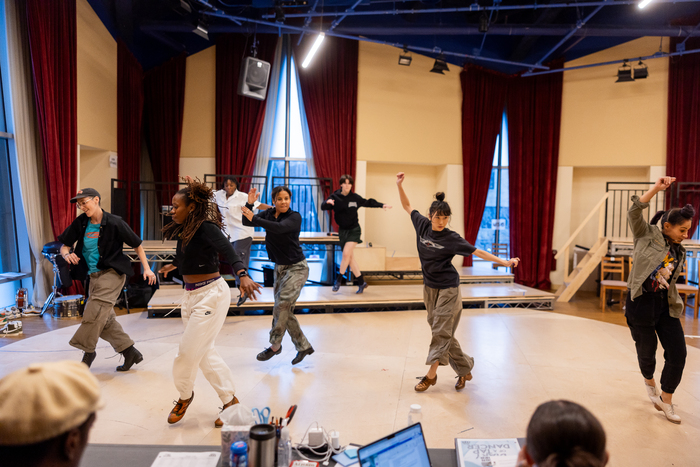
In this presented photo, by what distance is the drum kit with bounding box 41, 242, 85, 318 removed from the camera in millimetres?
5820

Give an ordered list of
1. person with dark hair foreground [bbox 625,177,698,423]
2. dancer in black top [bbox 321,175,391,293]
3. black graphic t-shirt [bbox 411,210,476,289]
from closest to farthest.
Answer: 1. person with dark hair foreground [bbox 625,177,698,423]
2. black graphic t-shirt [bbox 411,210,476,289]
3. dancer in black top [bbox 321,175,391,293]

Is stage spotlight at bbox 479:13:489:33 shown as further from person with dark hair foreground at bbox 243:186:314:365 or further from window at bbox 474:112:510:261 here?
person with dark hair foreground at bbox 243:186:314:365

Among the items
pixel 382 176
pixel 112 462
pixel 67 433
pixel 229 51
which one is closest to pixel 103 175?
pixel 229 51

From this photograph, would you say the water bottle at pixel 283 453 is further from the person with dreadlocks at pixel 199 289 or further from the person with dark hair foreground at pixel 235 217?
the person with dark hair foreground at pixel 235 217

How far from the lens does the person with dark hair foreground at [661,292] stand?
3191 millimetres

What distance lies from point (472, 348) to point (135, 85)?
7172mm

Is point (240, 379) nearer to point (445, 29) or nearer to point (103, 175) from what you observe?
point (103, 175)

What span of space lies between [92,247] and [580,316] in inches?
252

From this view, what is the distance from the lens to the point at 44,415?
2.64ft

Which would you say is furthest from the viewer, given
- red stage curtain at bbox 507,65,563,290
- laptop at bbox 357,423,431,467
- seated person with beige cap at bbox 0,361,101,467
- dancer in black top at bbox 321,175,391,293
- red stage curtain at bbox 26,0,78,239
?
red stage curtain at bbox 507,65,563,290

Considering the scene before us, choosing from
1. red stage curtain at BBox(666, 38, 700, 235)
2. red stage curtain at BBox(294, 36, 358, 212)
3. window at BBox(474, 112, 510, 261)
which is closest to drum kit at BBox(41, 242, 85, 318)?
red stage curtain at BBox(294, 36, 358, 212)

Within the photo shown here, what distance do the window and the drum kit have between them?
7.43 meters

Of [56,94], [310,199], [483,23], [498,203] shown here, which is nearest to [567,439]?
[56,94]

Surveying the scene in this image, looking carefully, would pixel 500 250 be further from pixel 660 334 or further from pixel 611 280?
pixel 660 334
